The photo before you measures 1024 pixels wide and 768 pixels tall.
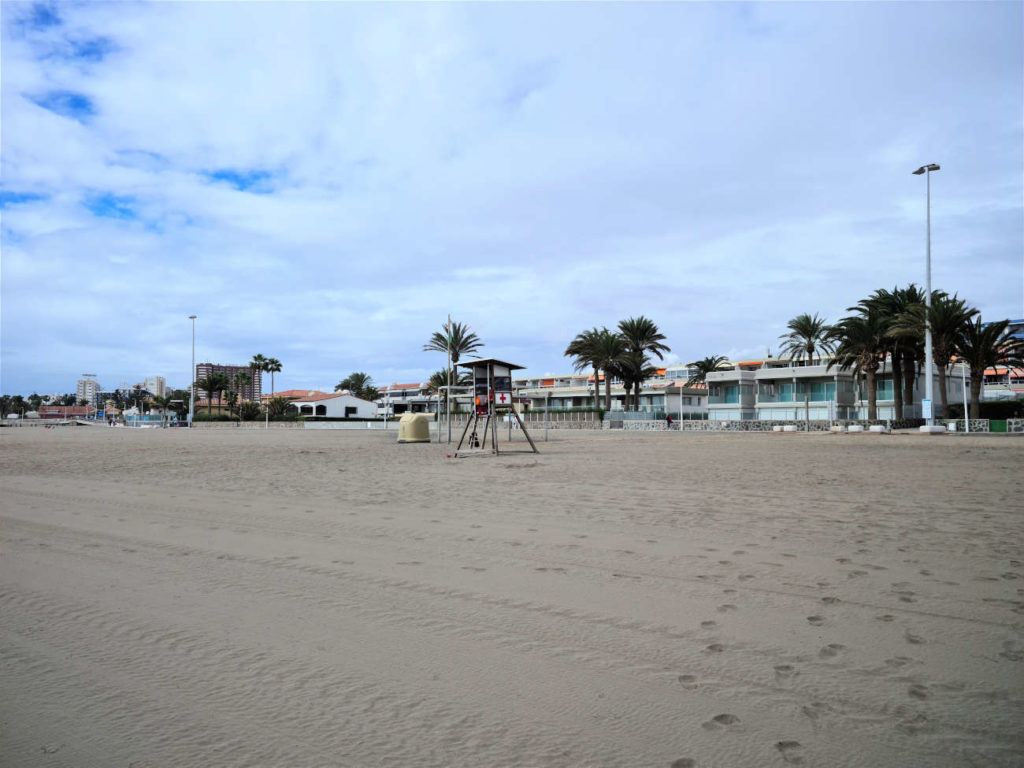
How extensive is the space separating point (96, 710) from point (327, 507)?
5.84 m

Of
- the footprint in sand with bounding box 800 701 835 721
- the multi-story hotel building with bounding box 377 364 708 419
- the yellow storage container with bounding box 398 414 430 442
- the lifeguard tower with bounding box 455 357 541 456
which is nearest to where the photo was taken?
the footprint in sand with bounding box 800 701 835 721

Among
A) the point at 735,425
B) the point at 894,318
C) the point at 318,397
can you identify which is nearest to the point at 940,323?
the point at 894,318

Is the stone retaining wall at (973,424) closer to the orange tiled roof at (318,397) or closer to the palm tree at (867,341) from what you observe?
the palm tree at (867,341)

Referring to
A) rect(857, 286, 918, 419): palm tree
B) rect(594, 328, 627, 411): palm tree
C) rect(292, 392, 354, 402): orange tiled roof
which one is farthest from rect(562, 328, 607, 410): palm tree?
rect(292, 392, 354, 402): orange tiled roof

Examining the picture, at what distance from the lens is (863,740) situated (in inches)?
107

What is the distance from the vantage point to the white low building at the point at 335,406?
324 ft

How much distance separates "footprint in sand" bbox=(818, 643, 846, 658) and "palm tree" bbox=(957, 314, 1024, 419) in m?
45.4

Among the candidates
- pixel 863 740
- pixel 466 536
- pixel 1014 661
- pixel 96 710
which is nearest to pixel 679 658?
pixel 863 740

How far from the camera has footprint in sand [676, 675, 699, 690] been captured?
320cm

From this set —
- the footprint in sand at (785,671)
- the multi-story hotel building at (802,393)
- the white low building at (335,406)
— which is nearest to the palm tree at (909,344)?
the multi-story hotel building at (802,393)

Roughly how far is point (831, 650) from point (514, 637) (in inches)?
69.2

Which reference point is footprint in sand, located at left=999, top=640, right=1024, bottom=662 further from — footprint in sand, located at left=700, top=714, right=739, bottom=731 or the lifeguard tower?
the lifeguard tower

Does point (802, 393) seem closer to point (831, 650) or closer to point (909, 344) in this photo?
point (909, 344)

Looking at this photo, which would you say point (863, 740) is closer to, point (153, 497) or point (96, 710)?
point (96, 710)
